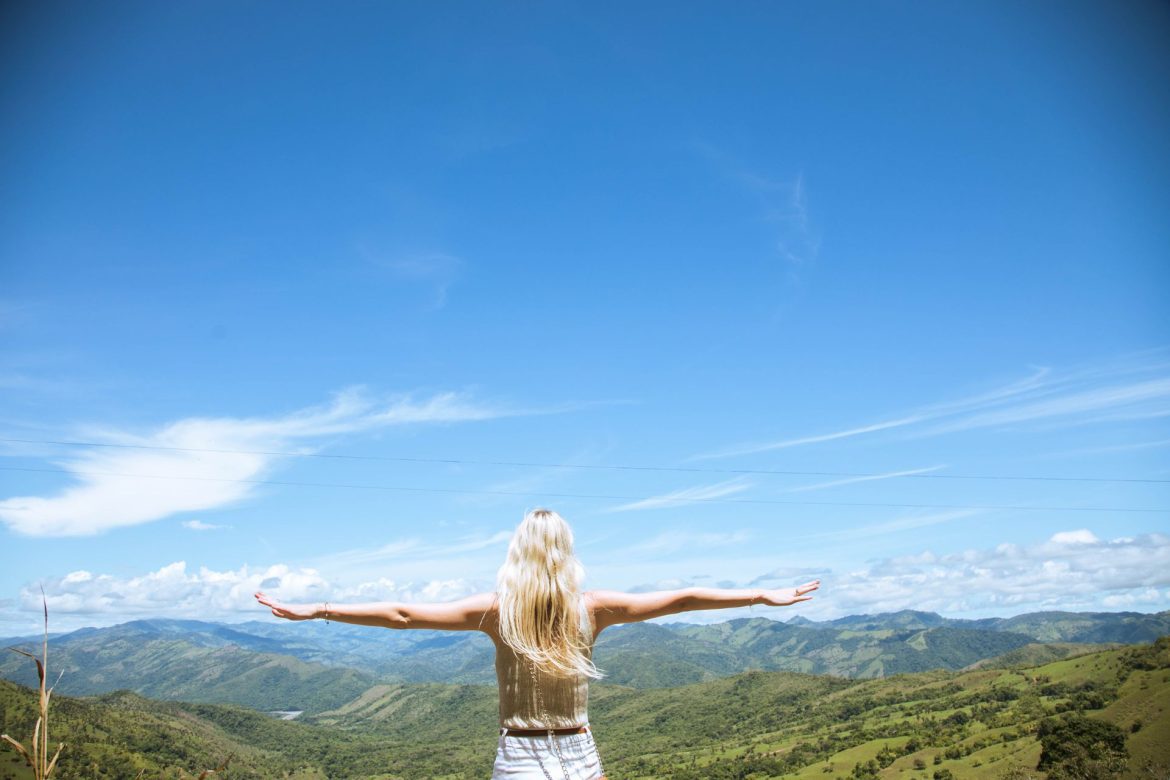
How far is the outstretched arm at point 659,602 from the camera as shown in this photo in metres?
3.28

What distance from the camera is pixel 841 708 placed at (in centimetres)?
15188

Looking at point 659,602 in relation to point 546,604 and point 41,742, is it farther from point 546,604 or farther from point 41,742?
point 41,742

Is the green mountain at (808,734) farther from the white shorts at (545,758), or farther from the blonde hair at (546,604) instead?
the blonde hair at (546,604)

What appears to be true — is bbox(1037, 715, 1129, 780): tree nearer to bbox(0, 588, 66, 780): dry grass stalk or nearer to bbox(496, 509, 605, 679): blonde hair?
bbox(496, 509, 605, 679): blonde hair

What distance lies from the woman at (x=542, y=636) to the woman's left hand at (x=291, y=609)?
1.30ft

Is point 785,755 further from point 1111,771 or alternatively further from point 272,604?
point 272,604

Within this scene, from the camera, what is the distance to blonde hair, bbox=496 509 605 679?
3.10 metres

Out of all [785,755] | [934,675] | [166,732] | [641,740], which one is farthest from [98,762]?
[934,675]

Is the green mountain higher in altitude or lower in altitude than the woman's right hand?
lower

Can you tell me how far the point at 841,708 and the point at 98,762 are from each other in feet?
424

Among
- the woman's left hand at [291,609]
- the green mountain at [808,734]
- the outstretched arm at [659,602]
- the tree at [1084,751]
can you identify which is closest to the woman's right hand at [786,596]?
the outstretched arm at [659,602]

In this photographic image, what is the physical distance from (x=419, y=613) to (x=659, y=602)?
109 centimetres

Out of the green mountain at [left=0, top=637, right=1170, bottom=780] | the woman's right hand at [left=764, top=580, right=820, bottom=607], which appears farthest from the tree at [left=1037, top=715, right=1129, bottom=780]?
the woman's right hand at [left=764, top=580, right=820, bottom=607]

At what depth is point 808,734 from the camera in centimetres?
13338
